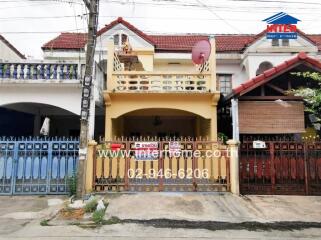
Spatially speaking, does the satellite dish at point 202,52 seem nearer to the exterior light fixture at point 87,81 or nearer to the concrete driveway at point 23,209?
the exterior light fixture at point 87,81

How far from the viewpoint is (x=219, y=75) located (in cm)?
1650

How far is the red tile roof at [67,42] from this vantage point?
52.2 ft

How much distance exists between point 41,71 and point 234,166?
6.55 metres

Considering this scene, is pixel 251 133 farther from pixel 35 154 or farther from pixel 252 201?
pixel 35 154

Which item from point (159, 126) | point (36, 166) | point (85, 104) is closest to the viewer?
point (85, 104)

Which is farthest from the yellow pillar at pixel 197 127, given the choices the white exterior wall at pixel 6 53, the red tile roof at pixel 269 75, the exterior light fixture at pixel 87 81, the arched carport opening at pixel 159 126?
the white exterior wall at pixel 6 53

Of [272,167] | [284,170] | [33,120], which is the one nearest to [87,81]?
[272,167]

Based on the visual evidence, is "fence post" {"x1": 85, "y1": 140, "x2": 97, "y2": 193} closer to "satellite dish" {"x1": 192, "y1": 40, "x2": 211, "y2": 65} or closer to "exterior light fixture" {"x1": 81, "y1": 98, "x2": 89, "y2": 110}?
"exterior light fixture" {"x1": 81, "y1": 98, "x2": 89, "y2": 110}

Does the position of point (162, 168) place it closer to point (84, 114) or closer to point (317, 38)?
point (84, 114)

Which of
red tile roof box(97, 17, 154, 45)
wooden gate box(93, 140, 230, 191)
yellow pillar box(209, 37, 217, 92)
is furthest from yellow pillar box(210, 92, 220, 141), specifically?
red tile roof box(97, 17, 154, 45)

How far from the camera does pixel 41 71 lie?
9.80 m

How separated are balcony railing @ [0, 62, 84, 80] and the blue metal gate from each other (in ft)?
7.12

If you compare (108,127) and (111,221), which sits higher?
(108,127)

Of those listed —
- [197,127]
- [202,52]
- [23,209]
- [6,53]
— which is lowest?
[23,209]
